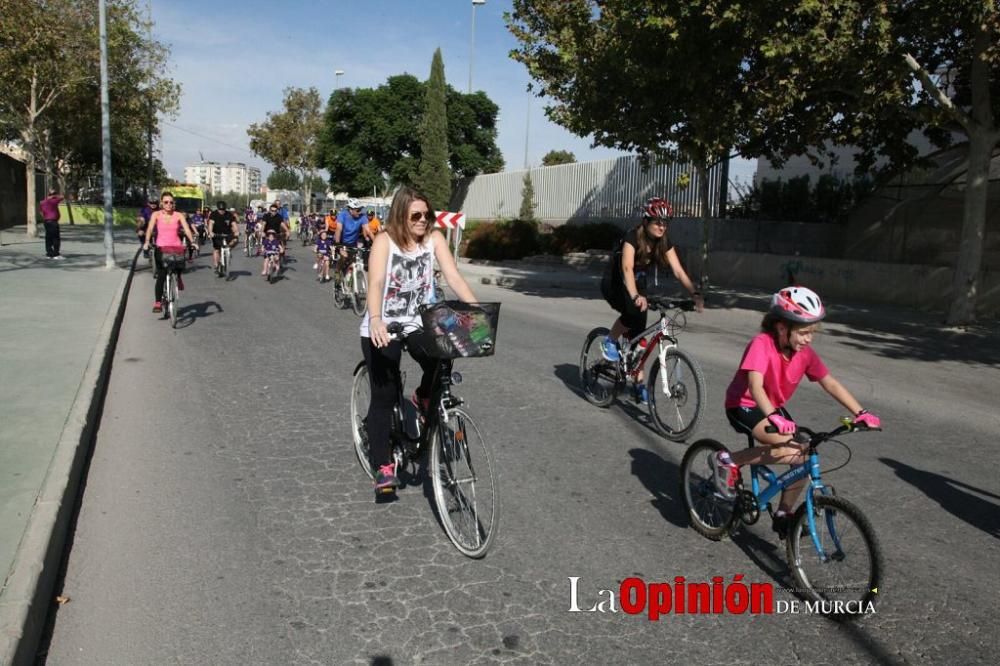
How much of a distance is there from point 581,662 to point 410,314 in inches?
83.3

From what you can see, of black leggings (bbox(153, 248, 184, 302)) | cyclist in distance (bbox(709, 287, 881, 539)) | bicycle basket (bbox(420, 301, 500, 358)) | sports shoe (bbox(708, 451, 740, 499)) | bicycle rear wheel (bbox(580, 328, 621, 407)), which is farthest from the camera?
black leggings (bbox(153, 248, 184, 302))

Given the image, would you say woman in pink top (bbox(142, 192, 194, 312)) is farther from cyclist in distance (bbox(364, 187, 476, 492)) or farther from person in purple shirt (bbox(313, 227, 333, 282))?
cyclist in distance (bbox(364, 187, 476, 492))

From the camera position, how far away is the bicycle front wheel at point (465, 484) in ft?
12.9

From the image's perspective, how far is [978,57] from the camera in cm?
1256

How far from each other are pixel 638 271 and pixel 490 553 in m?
3.38

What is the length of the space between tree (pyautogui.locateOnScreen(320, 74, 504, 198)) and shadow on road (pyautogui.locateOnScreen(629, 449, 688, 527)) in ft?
147

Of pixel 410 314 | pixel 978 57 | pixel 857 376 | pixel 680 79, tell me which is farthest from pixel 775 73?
pixel 410 314

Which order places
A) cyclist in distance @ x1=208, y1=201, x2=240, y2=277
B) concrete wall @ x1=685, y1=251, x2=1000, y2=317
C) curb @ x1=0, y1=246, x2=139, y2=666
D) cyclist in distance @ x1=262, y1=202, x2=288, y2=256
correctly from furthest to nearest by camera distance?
cyclist in distance @ x1=262, y1=202, x2=288, y2=256
cyclist in distance @ x1=208, y1=201, x2=240, y2=277
concrete wall @ x1=685, y1=251, x2=1000, y2=317
curb @ x1=0, y1=246, x2=139, y2=666

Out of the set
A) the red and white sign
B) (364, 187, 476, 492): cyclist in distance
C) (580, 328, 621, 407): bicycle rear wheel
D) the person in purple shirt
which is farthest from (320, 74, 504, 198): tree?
(364, 187, 476, 492): cyclist in distance

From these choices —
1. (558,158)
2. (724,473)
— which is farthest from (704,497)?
(558,158)

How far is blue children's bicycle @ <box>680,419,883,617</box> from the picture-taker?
334cm

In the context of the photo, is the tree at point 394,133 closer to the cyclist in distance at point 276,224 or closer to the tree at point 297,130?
the tree at point 297,130

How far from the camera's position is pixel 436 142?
44688 mm

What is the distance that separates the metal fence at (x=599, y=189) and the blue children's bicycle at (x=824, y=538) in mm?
17749
